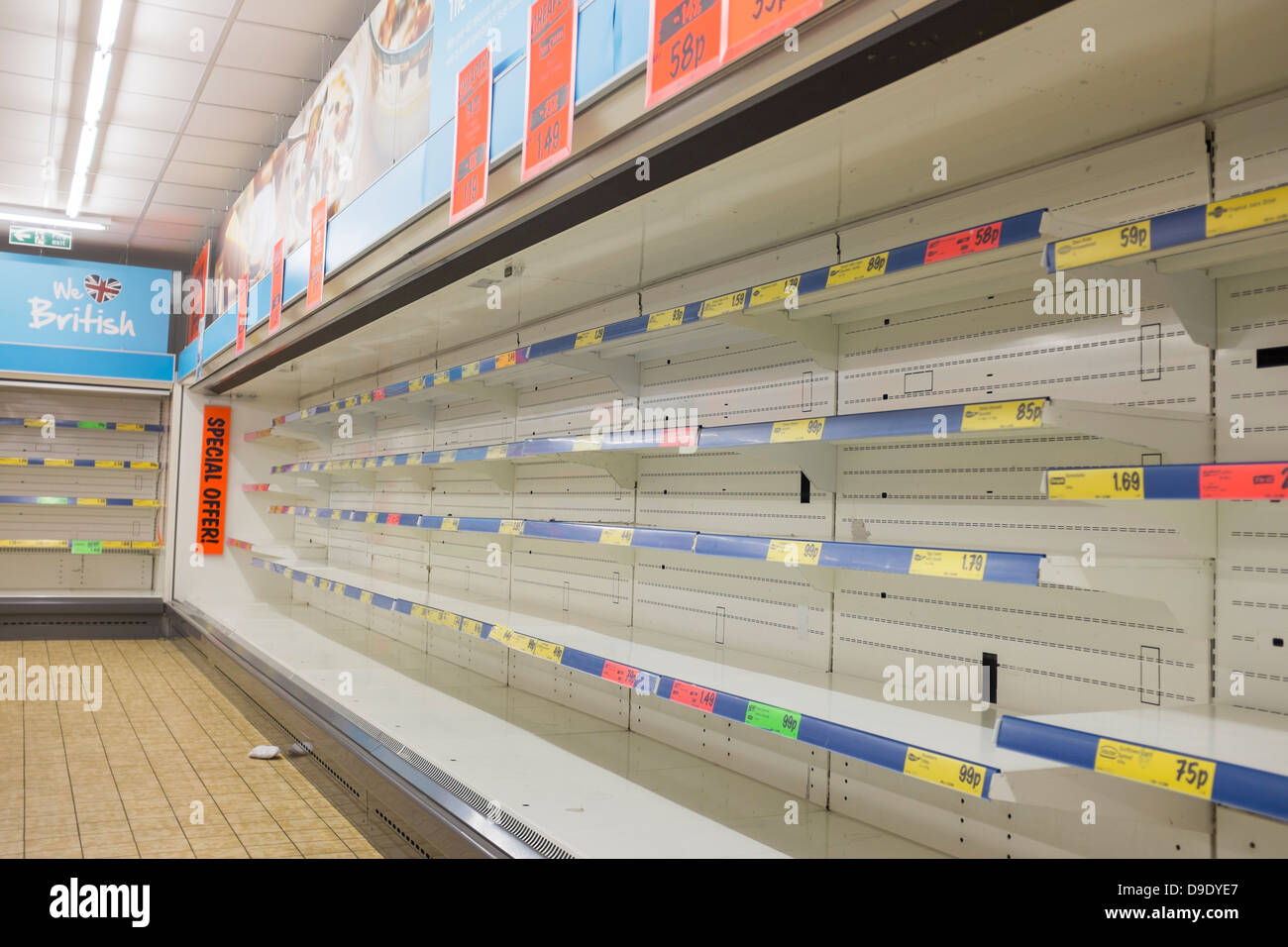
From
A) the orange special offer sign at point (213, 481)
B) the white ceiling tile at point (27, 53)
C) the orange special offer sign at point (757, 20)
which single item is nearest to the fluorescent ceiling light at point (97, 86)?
the white ceiling tile at point (27, 53)

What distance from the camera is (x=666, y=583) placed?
11.7 ft

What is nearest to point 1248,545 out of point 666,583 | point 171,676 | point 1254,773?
point 1254,773

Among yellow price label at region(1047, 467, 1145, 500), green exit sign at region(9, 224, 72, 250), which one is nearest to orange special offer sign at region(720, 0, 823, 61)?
yellow price label at region(1047, 467, 1145, 500)

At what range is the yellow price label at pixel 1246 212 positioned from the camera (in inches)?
55.0

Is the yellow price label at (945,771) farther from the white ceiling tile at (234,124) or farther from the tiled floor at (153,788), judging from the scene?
the white ceiling tile at (234,124)

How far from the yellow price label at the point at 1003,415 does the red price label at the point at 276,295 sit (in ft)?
14.2

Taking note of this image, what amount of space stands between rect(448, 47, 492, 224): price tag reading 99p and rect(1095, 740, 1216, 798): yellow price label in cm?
220

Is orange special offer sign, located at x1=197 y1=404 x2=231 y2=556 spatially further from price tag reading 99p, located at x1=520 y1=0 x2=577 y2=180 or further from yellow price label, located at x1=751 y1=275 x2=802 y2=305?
yellow price label, located at x1=751 y1=275 x2=802 y2=305

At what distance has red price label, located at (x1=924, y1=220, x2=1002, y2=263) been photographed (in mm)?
1879

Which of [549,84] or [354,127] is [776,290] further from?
[354,127]

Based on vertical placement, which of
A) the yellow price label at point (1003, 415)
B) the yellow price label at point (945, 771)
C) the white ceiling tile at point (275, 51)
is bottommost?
the yellow price label at point (945, 771)

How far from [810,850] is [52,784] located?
10.7 feet
